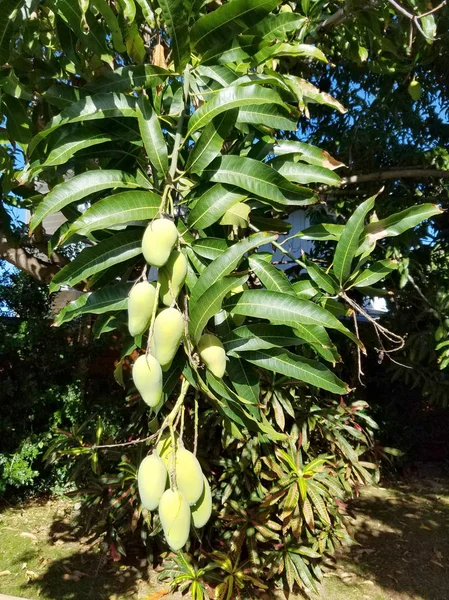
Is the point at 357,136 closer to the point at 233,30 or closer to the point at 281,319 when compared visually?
the point at 233,30

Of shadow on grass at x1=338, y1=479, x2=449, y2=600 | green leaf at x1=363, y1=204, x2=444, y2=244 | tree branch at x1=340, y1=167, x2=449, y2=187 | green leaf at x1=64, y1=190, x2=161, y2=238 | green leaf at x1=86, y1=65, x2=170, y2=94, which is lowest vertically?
shadow on grass at x1=338, y1=479, x2=449, y2=600

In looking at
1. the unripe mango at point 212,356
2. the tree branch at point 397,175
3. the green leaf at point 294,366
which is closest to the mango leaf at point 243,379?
the green leaf at point 294,366

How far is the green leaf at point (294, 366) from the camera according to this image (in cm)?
93

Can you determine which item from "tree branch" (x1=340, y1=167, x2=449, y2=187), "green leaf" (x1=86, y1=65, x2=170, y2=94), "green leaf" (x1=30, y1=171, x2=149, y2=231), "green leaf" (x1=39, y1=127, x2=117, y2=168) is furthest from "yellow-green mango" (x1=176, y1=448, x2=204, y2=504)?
"tree branch" (x1=340, y1=167, x2=449, y2=187)

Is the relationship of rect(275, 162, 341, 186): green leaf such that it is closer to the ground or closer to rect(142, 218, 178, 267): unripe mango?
rect(142, 218, 178, 267): unripe mango

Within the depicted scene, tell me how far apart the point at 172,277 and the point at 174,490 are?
1.07ft

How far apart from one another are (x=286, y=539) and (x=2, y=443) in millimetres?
2778

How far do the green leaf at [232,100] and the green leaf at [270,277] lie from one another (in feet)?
0.94

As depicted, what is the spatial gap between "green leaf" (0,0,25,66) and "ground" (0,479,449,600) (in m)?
3.07

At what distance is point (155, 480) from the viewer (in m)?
0.78

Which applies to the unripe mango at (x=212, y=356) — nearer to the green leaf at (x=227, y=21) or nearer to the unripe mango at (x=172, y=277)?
the unripe mango at (x=172, y=277)

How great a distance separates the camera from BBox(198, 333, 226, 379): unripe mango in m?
0.81

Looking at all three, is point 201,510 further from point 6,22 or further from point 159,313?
point 6,22

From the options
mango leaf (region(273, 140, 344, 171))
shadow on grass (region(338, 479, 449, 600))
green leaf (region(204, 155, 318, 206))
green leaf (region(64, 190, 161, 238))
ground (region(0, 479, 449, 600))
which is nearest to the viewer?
green leaf (region(64, 190, 161, 238))
